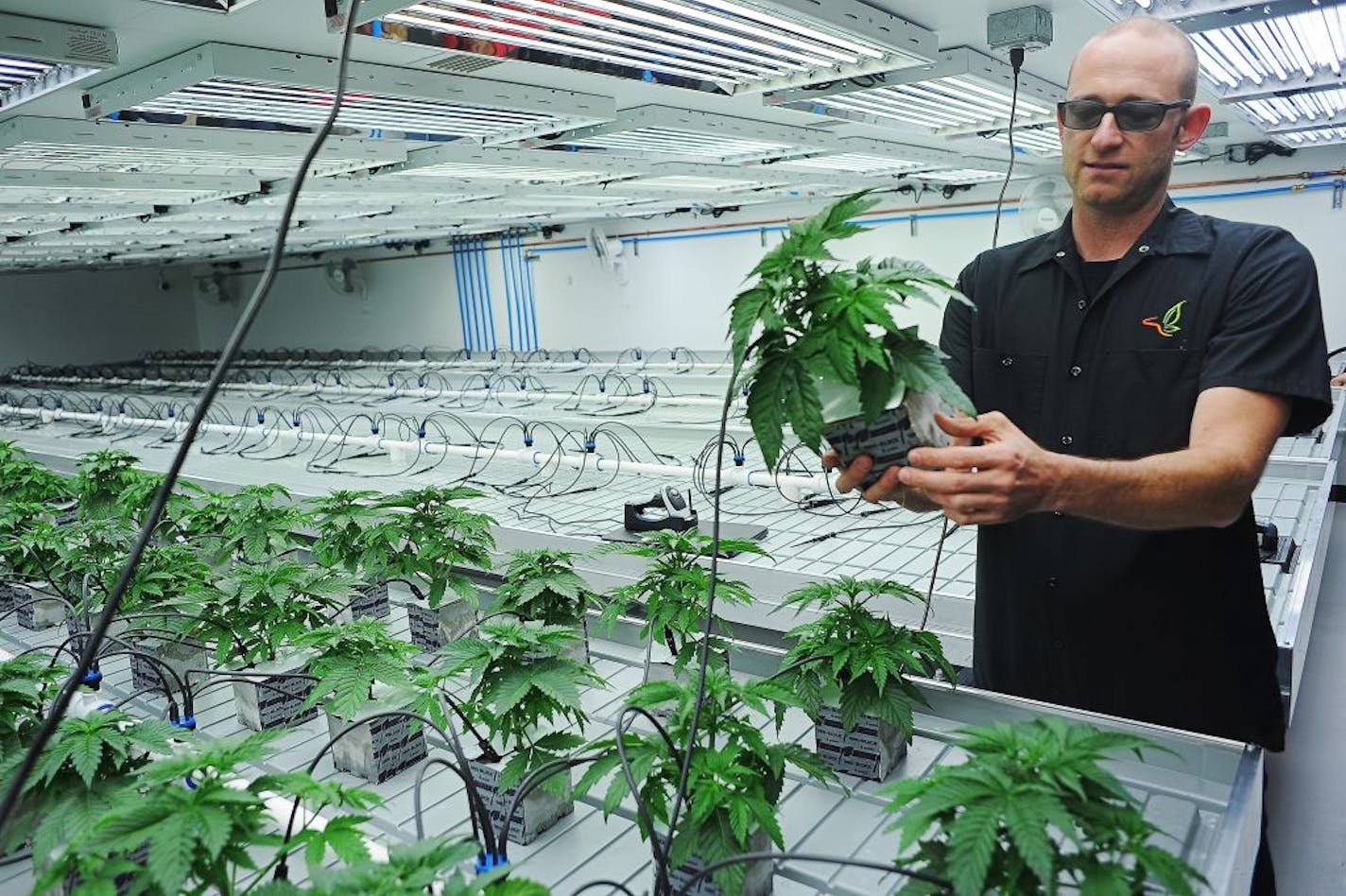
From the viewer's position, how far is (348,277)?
17125 mm

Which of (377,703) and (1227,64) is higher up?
(1227,64)

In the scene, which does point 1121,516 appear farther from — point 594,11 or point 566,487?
point 566,487

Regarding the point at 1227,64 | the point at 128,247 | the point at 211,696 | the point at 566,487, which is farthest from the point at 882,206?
the point at 211,696

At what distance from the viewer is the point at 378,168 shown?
5.45m

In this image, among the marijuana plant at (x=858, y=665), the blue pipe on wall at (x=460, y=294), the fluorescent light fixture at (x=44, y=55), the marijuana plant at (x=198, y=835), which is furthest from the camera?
the blue pipe on wall at (x=460, y=294)

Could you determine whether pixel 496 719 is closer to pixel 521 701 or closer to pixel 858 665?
pixel 521 701

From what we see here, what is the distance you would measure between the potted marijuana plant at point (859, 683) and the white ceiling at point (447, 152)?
202 centimetres

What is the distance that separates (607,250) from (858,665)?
40.2 ft

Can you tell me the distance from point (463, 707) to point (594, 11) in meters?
1.58

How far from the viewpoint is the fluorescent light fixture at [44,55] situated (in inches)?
92.7

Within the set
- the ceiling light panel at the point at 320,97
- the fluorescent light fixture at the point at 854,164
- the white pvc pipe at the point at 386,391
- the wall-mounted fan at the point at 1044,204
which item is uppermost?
the ceiling light panel at the point at 320,97

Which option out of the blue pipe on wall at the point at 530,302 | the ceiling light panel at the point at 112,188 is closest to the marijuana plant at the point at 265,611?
the ceiling light panel at the point at 112,188

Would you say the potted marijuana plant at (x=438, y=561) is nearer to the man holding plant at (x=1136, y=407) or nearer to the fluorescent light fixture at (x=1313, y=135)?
the man holding plant at (x=1136, y=407)

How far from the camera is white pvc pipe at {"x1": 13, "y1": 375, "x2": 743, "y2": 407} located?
9.73m
